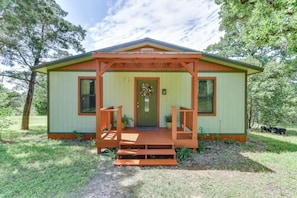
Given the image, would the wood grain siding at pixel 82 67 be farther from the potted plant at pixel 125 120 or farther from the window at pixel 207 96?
the window at pixel 207 96

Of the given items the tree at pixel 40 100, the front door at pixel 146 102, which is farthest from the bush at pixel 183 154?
the tree at pixel 40 100

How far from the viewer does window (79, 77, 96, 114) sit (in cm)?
718

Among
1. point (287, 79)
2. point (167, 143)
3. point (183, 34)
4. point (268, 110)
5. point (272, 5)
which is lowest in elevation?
point (167, 143)

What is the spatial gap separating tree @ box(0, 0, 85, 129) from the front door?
5606mm

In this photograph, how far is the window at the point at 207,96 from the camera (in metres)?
7.11

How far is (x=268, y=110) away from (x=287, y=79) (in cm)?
231

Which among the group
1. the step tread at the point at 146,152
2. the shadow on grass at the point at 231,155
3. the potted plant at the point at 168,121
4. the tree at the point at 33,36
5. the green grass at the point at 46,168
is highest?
the tree at the point at 33,36

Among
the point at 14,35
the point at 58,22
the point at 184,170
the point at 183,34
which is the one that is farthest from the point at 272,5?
the point at 183,34

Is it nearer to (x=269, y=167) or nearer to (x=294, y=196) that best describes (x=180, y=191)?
(x=294, y=196)

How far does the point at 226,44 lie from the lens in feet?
49.3

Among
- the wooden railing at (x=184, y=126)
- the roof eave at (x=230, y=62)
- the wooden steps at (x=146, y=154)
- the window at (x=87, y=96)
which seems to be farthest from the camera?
the window at (x=87, y=96)

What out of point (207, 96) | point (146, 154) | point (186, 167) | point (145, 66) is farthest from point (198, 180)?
point (145, 66)

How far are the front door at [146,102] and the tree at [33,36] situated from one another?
18.4ft

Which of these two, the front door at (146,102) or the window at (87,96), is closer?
the window at (87,96)
